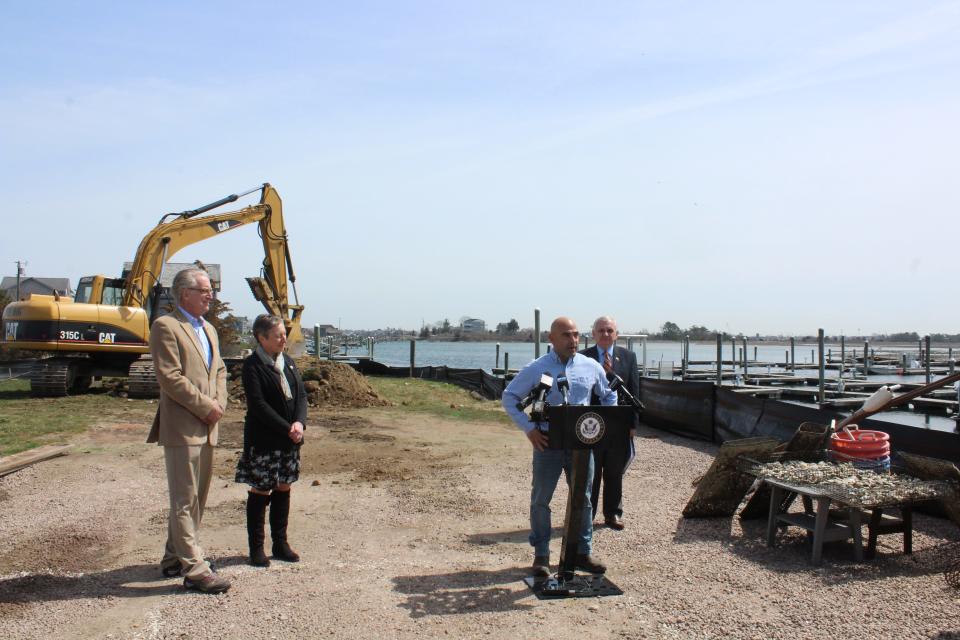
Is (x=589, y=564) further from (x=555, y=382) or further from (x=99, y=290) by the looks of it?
(x=99, y=290)

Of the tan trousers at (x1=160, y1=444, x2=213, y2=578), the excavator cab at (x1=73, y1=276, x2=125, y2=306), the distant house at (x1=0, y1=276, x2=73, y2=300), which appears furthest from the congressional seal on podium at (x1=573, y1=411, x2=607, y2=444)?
the distant house at (x1=0, y1=276, x2=73, y2=300)

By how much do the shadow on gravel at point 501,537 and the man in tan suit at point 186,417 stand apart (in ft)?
6.67

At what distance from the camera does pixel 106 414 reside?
14008mm

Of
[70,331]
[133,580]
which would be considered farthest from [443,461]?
[70,331]

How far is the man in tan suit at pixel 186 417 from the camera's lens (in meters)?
4.64

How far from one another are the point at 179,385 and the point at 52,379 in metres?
14.3

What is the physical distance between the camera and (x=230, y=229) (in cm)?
Answer: 1994

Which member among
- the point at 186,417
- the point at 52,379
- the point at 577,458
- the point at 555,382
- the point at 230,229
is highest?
the point at 230,229

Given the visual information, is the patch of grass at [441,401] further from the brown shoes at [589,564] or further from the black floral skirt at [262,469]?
the black floral skirt at [262,469]

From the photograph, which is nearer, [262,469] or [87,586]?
[87,586]

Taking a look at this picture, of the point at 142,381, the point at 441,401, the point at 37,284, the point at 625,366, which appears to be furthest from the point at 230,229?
the point at 37,284

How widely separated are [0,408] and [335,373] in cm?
659

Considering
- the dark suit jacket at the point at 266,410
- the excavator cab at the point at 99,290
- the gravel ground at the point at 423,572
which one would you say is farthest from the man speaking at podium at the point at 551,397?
the excavator cab at the point at 99,290

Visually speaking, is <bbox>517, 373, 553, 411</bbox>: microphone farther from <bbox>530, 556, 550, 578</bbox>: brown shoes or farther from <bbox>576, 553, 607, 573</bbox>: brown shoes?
<bbox>576, 553, 607, 573</bbox>: brown shoes
